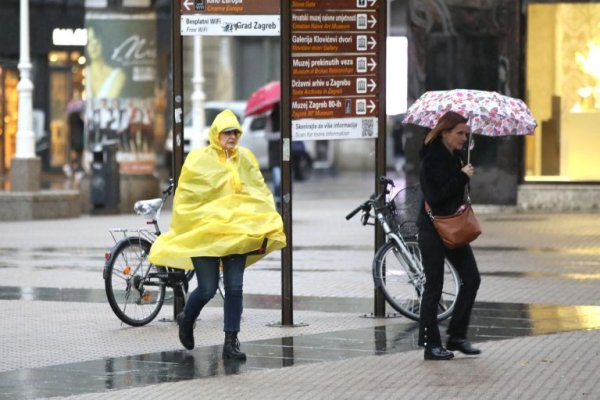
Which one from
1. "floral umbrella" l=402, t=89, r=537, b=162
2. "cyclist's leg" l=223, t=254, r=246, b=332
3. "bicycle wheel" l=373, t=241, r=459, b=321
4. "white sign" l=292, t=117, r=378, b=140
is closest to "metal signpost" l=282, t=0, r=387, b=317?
"white sign" l=292, t=117, r=378, b=140

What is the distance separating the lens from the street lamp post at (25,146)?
23000 millimetres

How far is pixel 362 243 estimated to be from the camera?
59.9ft

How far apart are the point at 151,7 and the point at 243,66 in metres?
20.3

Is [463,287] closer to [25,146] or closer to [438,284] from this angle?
[438,284]

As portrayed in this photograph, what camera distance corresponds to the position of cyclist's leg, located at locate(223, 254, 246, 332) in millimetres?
9812

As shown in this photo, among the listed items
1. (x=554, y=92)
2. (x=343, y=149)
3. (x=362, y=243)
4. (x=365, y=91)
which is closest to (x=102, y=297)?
(x=365, y=91)

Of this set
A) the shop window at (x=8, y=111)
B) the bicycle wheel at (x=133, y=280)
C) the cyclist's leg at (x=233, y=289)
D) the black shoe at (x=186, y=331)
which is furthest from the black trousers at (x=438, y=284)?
the shop window at (x=8, y=111)

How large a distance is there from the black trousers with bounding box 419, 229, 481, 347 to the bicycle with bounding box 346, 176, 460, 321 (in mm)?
→ 1261

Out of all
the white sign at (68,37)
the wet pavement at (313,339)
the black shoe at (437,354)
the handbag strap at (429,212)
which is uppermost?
the white sign at (68,37)

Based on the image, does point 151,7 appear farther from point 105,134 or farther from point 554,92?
point 554,92

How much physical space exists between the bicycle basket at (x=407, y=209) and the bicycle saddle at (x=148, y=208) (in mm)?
1830

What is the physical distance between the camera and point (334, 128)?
38.0ft

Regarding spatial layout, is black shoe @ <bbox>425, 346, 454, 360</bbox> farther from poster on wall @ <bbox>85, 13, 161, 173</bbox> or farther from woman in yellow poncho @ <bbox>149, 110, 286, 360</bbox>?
poster on wall @ <bbox>85, 13, 161, 173</bbox>

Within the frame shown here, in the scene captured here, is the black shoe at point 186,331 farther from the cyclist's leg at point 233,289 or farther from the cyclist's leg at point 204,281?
the cyclist's leg at point 233,289
